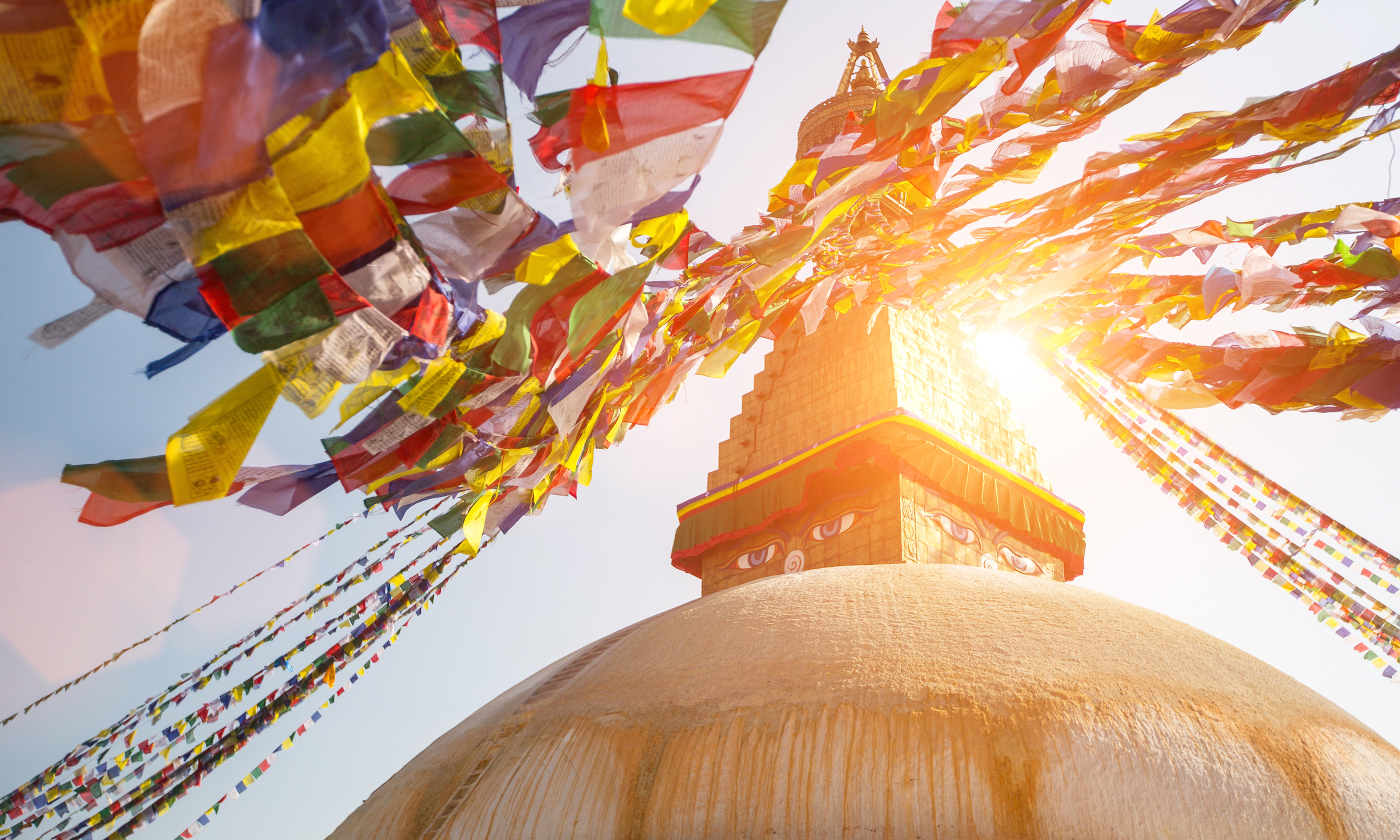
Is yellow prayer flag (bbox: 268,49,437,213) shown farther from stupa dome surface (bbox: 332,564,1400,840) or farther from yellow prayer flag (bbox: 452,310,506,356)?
stupa dome surface (bbox: 332,564,1400,840)

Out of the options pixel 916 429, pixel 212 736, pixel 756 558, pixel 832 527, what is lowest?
pixel 212 736

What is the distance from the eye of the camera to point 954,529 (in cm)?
541

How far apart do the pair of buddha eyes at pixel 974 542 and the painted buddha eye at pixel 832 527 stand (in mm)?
522

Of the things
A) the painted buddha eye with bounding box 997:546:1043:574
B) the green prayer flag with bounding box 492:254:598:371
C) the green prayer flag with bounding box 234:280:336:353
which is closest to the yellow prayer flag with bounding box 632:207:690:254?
the green prayer flag with bounding box 492:254:598:371

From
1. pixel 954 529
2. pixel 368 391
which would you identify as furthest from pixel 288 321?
pixel 954 529

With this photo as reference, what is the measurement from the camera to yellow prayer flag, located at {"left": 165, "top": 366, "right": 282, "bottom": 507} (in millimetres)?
1805

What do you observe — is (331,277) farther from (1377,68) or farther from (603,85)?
(1377,68)

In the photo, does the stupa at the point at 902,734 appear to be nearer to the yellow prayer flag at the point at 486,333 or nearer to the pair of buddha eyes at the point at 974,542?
the yellow prayer flag at the point at 486,333

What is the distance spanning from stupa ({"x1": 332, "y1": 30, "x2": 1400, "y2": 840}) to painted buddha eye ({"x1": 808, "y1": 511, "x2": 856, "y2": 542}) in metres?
1.62

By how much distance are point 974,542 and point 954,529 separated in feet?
0.61

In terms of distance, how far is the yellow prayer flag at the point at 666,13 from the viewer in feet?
6.00

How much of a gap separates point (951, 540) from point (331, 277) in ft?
15.0

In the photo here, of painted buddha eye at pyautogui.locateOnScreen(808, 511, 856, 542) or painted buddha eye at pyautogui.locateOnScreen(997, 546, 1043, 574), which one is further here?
painted buddha eye at pyautogui.locateOnScreen(997, 546, 1043, 574)

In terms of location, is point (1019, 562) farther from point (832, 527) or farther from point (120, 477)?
point (120, 477)
